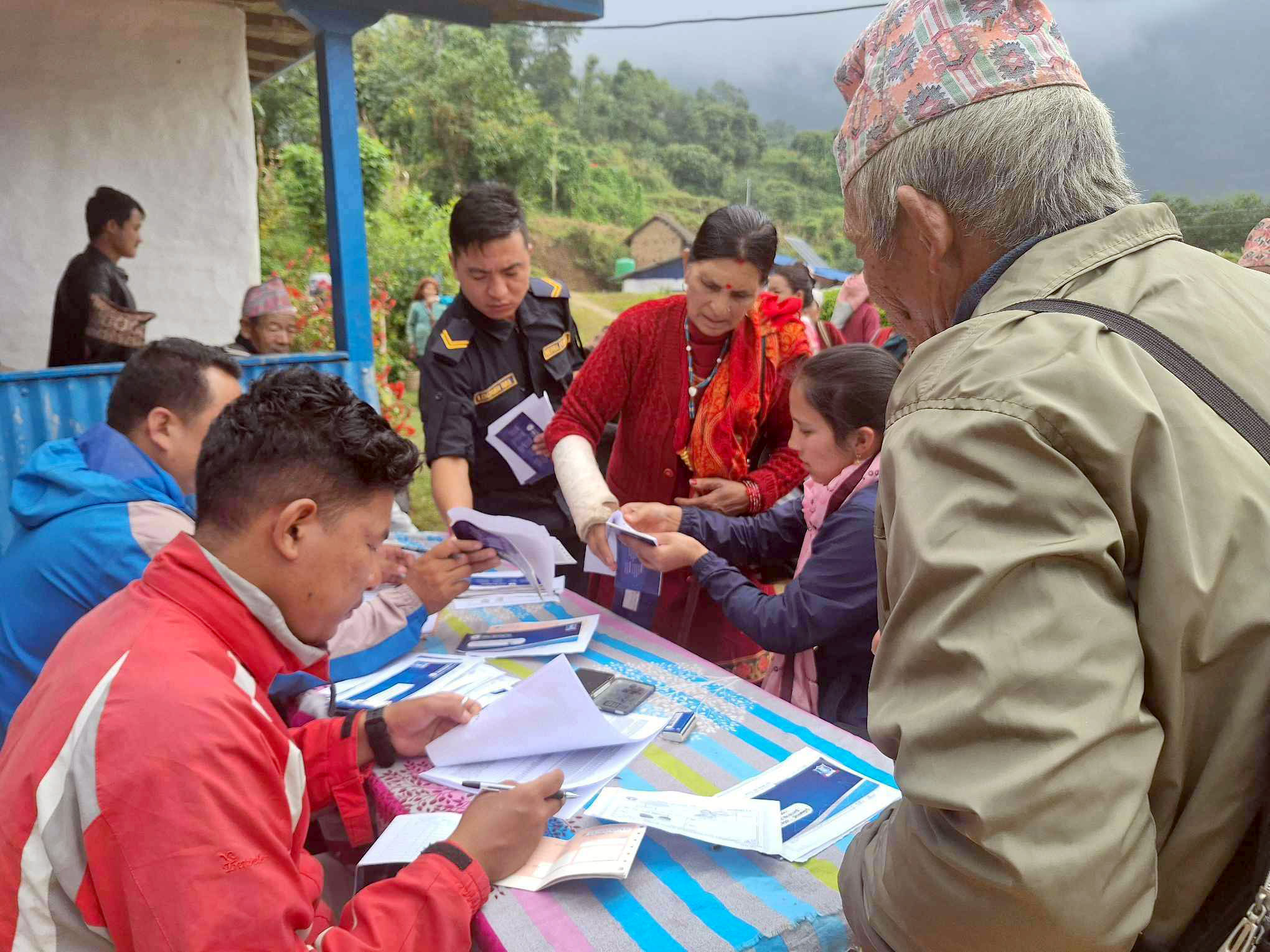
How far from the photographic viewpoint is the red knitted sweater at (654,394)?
2787 mm

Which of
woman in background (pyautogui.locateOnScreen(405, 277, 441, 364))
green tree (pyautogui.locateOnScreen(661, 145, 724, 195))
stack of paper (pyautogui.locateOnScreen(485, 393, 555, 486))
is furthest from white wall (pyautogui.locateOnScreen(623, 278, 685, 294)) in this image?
stack of paper (pyautogui.locateOnScreen(485, 393, 555, 486))

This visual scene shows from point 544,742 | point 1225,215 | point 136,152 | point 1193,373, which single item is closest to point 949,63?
point 1193,373

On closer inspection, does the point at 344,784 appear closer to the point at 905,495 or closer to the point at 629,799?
the point at 629,799

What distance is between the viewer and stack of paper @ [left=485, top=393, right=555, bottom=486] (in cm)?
311

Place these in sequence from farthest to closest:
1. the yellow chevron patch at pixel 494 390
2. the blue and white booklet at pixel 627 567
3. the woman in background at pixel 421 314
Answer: the woman in background at pixel 421 314
the yellow chevron patch at pixel 494 390
the blue and white booklet at pixel 627 567

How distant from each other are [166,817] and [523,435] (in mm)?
2146

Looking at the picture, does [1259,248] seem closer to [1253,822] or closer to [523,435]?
[523,435]

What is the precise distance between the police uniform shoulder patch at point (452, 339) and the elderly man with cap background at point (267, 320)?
2.84 metres

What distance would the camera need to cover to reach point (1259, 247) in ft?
13.6

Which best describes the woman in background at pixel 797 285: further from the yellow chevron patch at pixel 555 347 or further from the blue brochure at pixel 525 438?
the blue brochure at pixel 525 438

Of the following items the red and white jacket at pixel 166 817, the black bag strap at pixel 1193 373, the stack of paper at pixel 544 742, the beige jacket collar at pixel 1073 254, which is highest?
the beige jacket collar at pixel 1073 254

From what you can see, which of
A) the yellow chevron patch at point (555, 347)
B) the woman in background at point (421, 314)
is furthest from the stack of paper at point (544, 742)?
the woman in background at point (421, 314)

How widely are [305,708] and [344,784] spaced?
0.41 m

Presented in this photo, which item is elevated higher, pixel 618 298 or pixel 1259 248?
pixel 618 298
